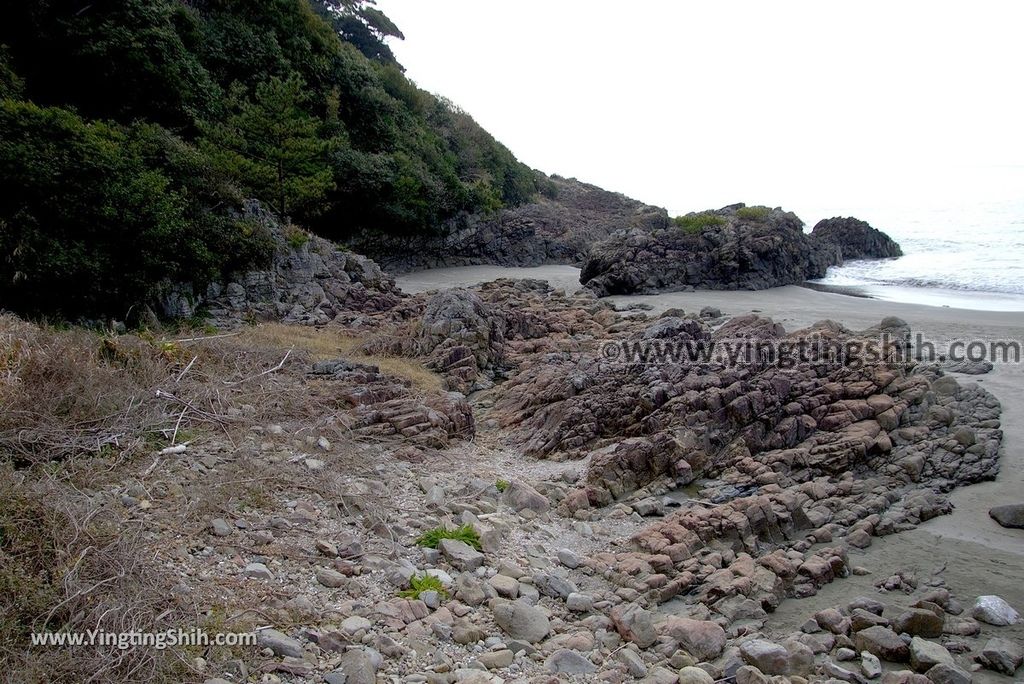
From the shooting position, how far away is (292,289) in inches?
607

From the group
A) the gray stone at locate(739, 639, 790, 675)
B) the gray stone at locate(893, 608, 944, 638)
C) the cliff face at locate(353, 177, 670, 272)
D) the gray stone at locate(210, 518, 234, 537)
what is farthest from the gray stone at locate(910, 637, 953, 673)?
the cliff face at locate(353, 177, 670, 272)

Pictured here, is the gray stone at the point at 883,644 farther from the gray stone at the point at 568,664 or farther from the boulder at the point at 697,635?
the gray stone at the point at 568,664

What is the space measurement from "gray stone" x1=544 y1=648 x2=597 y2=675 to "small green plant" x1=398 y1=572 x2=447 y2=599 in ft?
2.85

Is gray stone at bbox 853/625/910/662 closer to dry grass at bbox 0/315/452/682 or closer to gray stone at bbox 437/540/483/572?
gray stone at bbox 437/540/483/572

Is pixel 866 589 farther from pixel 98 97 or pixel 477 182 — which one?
pixel 477 182

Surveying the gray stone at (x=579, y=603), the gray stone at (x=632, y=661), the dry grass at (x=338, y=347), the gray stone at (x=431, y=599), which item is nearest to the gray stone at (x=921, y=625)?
the gray stone at (x=632, y=661)

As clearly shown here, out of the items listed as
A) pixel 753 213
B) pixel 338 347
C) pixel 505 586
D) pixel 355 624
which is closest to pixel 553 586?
pixel 505 586

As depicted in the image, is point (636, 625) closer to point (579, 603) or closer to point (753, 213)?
point (579, 603)

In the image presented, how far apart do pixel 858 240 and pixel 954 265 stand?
20.8ft

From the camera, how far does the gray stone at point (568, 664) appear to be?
3947 mm

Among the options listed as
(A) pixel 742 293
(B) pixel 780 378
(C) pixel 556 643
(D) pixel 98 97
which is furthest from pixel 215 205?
(A) pixel 742 293

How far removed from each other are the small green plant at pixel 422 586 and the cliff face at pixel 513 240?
2240 centimetres

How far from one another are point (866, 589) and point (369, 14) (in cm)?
4304

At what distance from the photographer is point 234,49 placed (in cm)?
2291
